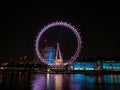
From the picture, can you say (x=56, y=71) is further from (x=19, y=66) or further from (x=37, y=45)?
(x=19, y=66)

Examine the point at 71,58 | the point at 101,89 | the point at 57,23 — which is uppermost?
the point at 57,23

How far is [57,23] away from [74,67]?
49514 millimetres

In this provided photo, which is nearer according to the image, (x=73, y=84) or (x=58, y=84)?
(x=58, y=84)

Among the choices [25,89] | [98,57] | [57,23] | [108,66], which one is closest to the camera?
[25,89]

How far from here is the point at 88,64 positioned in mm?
106812

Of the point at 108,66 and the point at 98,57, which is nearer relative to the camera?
the point at 108,66

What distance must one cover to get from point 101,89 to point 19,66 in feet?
281

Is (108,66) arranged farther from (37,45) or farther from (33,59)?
(37,45)

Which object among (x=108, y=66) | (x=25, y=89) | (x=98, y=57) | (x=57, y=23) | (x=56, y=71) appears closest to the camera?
(x=25, y=89)

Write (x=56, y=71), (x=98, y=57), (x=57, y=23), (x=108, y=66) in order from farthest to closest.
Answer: (x=98, y=57), (x=108, y=66), (x=56, y=71), (x=57, y=23)

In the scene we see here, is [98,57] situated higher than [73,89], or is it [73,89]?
[98,57]

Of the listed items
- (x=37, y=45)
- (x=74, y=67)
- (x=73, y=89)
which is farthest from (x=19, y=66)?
(x=73, y=89)

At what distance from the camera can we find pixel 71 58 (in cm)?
5534

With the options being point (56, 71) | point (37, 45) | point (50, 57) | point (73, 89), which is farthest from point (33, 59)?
point (73, 89)
